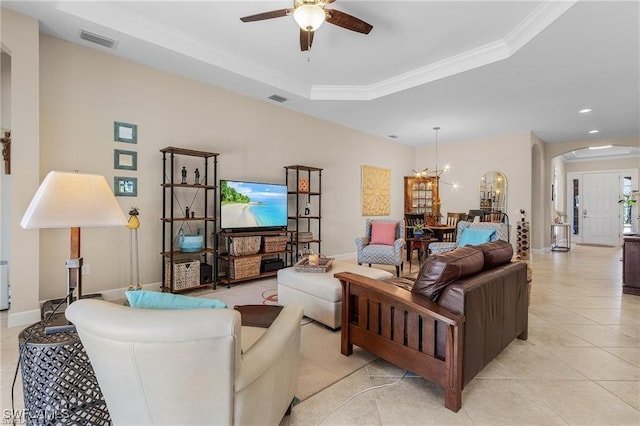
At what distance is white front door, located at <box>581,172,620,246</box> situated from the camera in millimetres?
9148

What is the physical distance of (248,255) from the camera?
174 inches

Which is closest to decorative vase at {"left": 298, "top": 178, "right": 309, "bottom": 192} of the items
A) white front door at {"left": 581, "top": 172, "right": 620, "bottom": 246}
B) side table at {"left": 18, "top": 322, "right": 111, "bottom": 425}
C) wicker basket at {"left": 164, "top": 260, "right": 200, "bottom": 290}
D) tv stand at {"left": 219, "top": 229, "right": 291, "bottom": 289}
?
tv stand at {"left": 219, "top": 229, "right": 291, "bottom": 289}

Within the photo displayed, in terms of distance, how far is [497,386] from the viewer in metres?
1.93

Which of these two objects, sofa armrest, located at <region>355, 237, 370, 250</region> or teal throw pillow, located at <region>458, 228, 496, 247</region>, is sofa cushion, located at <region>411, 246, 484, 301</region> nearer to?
teal throw pillow, located at <region>458, 228, 496, 247</region>

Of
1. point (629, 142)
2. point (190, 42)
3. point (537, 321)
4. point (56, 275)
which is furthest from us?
point (629, 142)

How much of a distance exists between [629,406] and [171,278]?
13.5ft

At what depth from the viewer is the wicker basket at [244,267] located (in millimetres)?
4247

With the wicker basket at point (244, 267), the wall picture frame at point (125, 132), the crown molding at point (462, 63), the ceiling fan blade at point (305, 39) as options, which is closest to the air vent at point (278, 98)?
the crown molding at point (462, 63)

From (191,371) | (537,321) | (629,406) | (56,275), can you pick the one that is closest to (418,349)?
(629,406)

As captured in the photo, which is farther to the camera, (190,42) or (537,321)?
(190,42)

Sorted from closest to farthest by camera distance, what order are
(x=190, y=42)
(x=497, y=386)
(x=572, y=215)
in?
(x=497, y=386) → (x=190, y=42) → (x=572, y=215)

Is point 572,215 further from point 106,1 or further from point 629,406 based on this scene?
point 106,1

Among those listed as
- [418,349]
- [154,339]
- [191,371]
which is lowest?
[418,349]

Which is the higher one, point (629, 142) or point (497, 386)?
point (629, 142)
